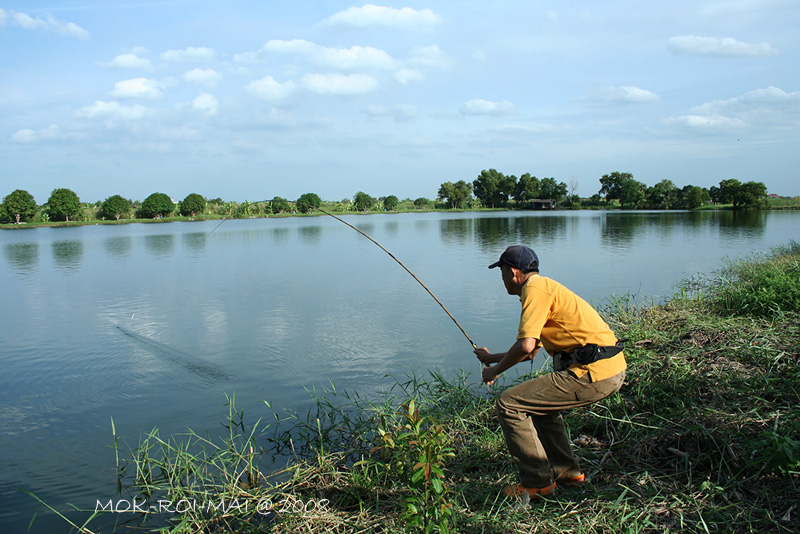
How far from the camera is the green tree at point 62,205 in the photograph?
5622 centimetres

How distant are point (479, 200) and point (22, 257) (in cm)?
9804

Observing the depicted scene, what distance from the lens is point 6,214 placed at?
5406 centimetres

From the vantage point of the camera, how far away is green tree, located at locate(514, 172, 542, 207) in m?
106

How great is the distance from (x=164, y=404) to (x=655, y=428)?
5.72 m

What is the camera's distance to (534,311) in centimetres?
315

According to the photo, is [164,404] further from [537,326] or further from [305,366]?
[537,326]

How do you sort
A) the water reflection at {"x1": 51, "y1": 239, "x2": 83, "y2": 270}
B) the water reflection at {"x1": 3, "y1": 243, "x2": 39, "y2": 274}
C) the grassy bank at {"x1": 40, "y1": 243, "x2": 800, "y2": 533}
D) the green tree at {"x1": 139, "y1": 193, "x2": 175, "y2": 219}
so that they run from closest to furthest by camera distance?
1. the grassy bank at {"x1": 40, "y1": 243, "x2": 800, "y2": 533}
2. the water reflection at {"x1": 3, "y1": 243, "x2": 39, "y2": 274}
3. the water reflection at {"x1": 51, "y1": 239, "x2": 83, "y2": 270}
4. the green tree at {"x1": 139, "y1": 193, "x2": 175, "y2": 219}

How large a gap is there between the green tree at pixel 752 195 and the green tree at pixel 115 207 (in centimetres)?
8225

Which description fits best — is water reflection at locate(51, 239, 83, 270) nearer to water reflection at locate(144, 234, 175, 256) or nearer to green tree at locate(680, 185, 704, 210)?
water reflection at locate(144, 234, 175, 256)

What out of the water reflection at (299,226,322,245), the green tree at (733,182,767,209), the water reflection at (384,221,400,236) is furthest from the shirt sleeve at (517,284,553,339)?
the green tree at (733,182,767,209)

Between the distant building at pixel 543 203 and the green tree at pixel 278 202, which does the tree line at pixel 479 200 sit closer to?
the distant building at pixel 543 203

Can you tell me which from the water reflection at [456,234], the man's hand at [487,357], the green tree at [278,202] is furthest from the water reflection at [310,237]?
the man's hand at [487,357]

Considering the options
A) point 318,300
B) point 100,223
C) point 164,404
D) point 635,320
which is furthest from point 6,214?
point 635,320

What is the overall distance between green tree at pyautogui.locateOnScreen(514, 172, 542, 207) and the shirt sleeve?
352ft
